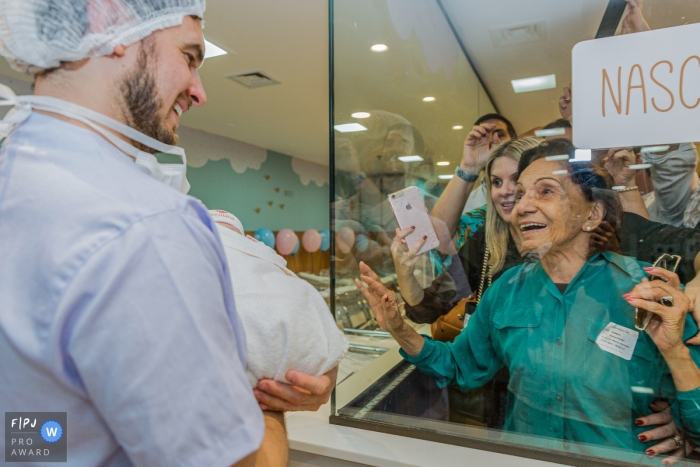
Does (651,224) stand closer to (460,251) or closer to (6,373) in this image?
(460,251)

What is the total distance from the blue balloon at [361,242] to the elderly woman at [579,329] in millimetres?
382

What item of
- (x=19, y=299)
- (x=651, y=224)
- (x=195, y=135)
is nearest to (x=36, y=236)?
(x=19, y=299)

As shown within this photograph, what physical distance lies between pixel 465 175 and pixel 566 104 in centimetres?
30

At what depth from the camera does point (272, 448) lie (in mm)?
620

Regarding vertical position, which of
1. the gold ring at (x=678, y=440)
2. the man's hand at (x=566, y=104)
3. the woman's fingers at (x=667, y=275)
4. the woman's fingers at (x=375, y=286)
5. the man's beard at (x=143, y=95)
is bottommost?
the gold ring at (x=678, y=440)

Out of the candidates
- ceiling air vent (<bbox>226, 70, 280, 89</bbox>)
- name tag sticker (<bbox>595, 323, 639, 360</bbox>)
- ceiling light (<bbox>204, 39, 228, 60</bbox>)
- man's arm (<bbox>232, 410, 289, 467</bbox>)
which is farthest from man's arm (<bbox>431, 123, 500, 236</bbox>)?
ceiling air vent (<bbox>226, 70, 280, 89</bbox>)

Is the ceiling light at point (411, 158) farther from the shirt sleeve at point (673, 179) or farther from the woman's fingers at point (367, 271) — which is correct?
the shirt sleeve at point (673, 179)

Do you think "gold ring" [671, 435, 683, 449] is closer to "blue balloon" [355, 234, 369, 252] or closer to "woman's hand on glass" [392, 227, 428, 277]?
"woman's hand on glass" [392, 227, 428, 277]

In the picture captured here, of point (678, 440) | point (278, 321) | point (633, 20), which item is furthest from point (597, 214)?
point (278, 321)

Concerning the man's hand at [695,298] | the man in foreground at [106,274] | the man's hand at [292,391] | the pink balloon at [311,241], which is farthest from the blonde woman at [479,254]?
the pink balloon at [311,241]

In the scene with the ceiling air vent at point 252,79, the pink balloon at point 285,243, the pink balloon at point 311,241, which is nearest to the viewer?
the ceiling air vent at point 252,79

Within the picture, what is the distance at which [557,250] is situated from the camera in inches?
40.5

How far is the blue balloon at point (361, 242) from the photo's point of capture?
134 cm

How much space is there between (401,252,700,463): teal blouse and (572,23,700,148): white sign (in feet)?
0.88
